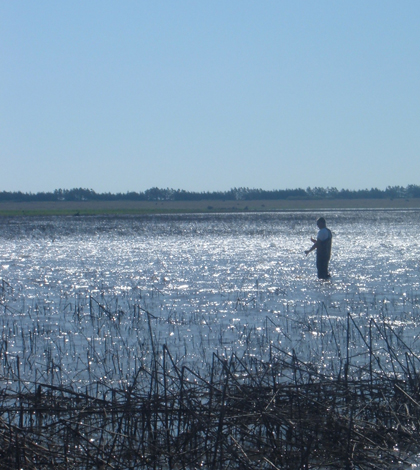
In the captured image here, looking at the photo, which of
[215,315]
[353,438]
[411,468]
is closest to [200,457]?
[353,438]

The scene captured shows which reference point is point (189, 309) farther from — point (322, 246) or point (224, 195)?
point (224, 195)

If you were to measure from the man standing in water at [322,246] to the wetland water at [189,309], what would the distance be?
387 mm

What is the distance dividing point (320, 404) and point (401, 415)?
2.36ft

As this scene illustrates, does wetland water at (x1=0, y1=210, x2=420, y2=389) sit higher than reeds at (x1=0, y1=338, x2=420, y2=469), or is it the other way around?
reeds at (x1=0, y1=338, x2=420, y2=469)

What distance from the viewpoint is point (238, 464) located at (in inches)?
199

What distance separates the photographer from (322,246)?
16.7m

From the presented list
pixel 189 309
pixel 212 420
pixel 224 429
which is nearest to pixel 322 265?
pixel 189 309

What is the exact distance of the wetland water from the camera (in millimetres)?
8922

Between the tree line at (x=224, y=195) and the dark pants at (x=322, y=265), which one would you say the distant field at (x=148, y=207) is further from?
the dark pants at (x=322, y=265)

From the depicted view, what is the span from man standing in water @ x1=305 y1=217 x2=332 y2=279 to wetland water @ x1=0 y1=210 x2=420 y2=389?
0.39 meters

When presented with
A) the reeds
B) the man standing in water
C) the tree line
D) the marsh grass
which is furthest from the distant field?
the reeds

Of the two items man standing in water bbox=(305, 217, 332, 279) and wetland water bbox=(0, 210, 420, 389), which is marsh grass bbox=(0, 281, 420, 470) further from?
man standing in water bbox=(305, 217, 332, 279)

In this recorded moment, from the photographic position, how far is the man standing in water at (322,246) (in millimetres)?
16547

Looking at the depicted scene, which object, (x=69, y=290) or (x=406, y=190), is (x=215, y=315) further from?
(x=406, y=190)
